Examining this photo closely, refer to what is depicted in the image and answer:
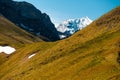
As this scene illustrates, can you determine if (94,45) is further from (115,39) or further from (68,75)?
(68,75)

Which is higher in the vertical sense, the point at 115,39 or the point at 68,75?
the point at 115,39

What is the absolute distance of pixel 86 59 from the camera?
78625 mm

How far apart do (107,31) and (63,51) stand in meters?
15.3

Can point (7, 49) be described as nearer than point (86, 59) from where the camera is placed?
No

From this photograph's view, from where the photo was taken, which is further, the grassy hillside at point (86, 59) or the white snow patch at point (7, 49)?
the white snow patch at point (7, 49)

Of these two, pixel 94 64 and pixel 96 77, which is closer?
pixel 96 77

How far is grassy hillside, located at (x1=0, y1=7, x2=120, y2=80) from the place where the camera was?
220ft

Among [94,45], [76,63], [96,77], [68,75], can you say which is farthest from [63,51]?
[96,77]

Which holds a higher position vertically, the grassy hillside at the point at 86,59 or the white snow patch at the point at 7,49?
the white snow patch at the point at 7,49

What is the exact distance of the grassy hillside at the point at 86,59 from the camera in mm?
67000

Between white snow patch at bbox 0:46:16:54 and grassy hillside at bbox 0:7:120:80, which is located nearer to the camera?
grassy hillside at bbox 0:7:120:80

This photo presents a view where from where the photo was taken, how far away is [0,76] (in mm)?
112688

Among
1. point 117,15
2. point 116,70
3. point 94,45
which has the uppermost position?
point 117,15

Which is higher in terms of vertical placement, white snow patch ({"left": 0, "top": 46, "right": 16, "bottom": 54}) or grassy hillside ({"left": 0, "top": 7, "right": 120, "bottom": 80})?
white snow patch ({"left": 0, "top": 46, "right": 16, "bottom": 54})
